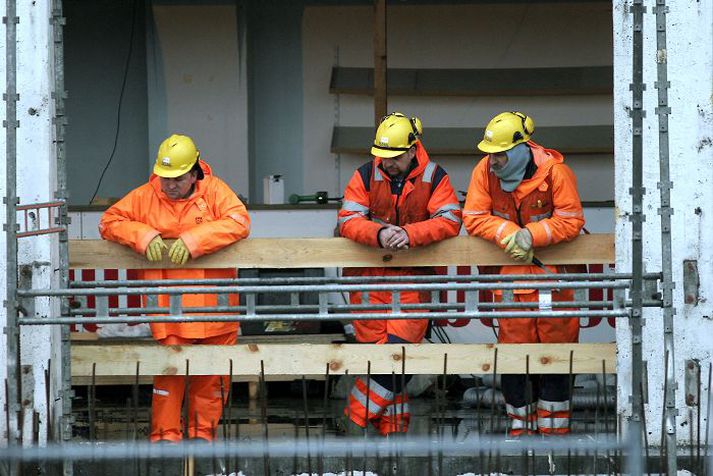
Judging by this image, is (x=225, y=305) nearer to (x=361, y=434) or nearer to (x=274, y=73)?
(x=361, y=434)

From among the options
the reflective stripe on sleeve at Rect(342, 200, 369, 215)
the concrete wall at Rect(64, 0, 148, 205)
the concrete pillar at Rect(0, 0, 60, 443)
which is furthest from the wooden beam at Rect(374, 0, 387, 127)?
the concrete pillar at Rect(0, 0, 60, 443)

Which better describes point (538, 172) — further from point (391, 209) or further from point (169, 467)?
point (169, 467)

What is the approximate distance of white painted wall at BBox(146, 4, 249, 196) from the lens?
496 inches

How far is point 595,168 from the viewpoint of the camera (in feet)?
42.0

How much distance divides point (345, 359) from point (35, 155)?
2.11 metres

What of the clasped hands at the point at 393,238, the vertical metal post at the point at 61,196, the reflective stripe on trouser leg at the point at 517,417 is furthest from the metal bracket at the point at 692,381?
Result: the vertical metal post at the point at 61,196

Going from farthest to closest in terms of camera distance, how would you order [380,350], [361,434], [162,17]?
[162,17] → [361,434] → [380,350]

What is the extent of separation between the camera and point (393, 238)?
7.88 metres

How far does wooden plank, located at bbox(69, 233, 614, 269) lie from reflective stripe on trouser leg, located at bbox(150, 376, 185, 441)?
2.39ft

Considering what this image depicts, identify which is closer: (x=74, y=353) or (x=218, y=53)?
(x=74, y=353)

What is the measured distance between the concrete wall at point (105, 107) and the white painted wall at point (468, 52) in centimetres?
167

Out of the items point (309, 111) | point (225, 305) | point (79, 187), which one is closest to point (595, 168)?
point (309, 111)

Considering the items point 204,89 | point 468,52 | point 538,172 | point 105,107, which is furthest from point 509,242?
point 105,107

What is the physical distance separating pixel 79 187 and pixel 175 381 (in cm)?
537
